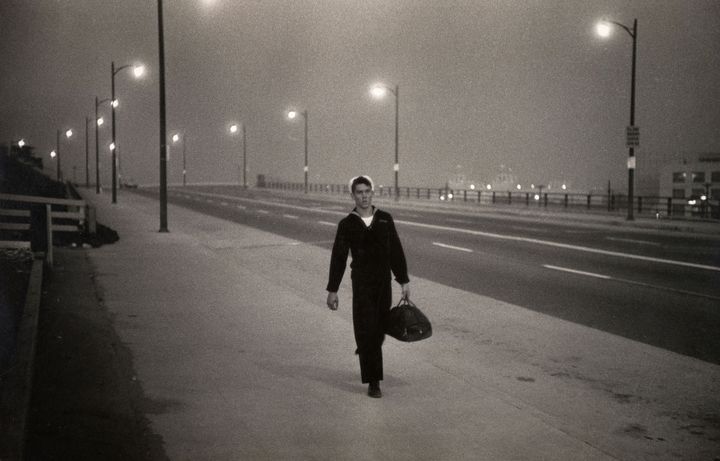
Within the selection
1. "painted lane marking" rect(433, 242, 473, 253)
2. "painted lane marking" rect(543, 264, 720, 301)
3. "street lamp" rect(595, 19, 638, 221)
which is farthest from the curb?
"street lamp" rect(595, 19, 638, 221)

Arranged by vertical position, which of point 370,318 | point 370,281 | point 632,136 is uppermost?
point 632,136

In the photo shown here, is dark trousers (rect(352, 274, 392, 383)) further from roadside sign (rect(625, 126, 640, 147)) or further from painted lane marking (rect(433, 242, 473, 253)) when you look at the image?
roadside sign (rect(625, 126, 640, 147))

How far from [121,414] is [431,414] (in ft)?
8.18

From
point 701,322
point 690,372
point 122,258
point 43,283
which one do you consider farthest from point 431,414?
point 122,258

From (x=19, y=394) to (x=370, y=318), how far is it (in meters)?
2.84

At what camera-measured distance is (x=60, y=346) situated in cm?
800

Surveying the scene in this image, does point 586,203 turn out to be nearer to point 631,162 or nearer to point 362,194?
point 631,162

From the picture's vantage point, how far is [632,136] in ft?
103

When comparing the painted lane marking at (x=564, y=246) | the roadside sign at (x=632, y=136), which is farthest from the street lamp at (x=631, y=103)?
the painted lane marking at (x=564, y=246)

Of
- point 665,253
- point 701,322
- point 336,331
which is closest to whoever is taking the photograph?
point 336,331

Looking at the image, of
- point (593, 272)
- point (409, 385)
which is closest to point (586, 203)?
point (593, 272)

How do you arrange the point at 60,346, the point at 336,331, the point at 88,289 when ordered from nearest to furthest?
the point at 60,346 < the point at 336,331 < the point at 88,289

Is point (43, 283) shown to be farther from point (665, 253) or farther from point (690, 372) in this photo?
point (665, 253)

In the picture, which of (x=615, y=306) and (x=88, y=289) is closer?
(x=615, y=306)
